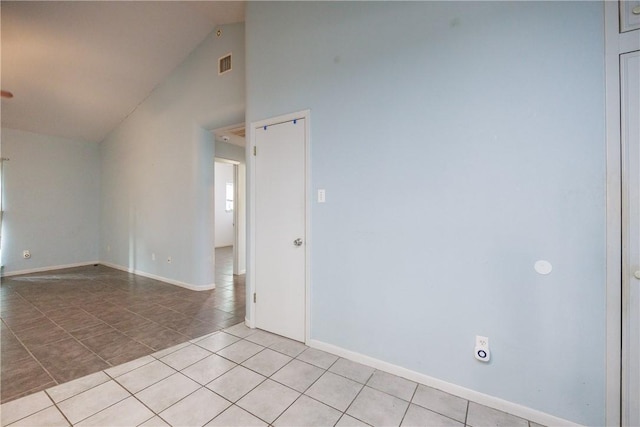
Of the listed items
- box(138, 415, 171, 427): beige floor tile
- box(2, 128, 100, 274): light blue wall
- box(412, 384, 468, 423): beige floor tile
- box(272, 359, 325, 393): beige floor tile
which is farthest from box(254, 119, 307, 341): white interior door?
box(2, 128, 100, 274): light blue wall

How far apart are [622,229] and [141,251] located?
6.32 metres

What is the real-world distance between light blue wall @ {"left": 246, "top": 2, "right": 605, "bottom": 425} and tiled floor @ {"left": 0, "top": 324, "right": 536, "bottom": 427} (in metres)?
0.23

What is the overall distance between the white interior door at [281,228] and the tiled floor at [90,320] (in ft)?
2.27

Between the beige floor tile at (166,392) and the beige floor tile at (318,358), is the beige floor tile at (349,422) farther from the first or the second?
the beige floor tile at (166,392)

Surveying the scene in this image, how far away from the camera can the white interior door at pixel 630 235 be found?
139 cm

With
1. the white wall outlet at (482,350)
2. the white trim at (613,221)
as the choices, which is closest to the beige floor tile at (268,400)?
the white wall outlet at (482,350)

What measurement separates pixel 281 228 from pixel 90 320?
2514 mm

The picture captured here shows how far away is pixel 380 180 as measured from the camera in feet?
6.91

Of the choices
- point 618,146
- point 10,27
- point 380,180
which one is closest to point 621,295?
point 618,146

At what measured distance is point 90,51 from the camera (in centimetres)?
384

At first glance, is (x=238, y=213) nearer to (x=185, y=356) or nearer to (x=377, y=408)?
(x=185, y=356)

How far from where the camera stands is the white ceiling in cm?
330

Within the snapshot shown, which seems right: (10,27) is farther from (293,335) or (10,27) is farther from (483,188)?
(483,188)

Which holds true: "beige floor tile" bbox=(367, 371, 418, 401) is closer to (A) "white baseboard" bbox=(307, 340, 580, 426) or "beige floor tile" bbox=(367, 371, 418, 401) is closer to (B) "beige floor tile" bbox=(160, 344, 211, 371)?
(A) "white baseboard" bbox=(307, 340, 580, 426)
